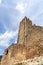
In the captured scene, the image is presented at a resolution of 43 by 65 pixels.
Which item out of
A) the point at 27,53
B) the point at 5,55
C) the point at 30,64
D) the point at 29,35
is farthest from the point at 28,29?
the point at 30,64

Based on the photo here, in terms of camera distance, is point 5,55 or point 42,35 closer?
point 5,55

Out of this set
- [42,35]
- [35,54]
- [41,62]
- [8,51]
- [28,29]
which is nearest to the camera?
[41,62]

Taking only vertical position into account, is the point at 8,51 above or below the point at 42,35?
below

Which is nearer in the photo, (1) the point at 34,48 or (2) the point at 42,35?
(1) the point at 34,48

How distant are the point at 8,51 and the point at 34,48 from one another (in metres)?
6.76

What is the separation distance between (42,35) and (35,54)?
2074 cm

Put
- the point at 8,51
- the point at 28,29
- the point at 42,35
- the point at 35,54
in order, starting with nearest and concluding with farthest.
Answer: the point at 35,54 < the point at 8,51 < the point at 42,35 < the point at 28,29

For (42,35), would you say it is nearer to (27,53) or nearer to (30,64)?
(27,53)

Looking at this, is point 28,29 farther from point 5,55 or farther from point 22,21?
point 5,55

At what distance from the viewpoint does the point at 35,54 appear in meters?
14.5

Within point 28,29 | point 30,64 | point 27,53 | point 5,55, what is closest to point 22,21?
point 28,29

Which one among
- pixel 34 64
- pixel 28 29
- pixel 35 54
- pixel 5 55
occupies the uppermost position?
pixel 28 29

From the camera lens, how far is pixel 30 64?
430 inches

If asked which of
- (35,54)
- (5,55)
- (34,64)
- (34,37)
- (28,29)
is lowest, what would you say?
(34,64)
